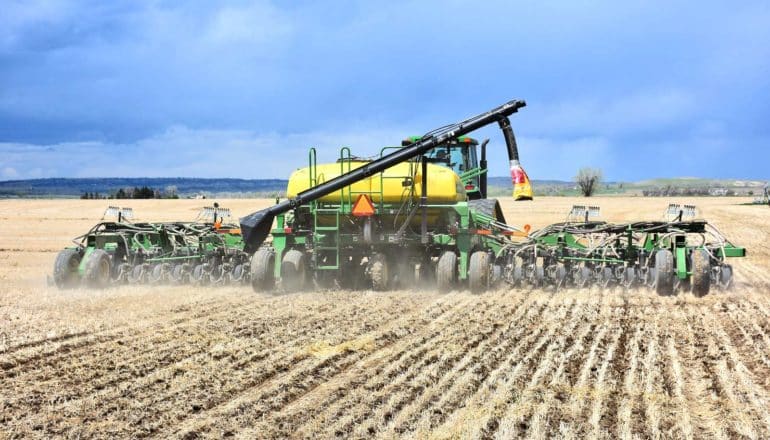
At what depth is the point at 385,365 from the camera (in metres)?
6.57

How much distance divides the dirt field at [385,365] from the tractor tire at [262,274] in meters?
0.33

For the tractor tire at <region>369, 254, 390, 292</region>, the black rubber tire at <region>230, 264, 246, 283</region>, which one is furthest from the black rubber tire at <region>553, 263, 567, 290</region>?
the black rubber tire at <region>230, 264, 246, 283</region>

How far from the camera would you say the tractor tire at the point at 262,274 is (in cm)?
1166

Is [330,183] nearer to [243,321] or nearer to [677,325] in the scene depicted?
[243,321]

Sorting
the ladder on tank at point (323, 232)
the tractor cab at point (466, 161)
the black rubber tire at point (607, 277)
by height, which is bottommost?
the black rubber tire at point (607, 277)

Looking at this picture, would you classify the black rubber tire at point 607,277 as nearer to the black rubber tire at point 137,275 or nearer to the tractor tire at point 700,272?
the tractor tire at point 700,272

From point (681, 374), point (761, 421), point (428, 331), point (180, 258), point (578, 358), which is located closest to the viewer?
point (761, 421)

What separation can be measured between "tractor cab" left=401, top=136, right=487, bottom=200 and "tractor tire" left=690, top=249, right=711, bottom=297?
15.5 feet

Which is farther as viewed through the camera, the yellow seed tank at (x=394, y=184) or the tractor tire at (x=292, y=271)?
the yellow seed tank at (x=394, y=184)

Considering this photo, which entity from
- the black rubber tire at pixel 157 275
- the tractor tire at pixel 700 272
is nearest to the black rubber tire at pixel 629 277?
the tractor tire at pixel 700 272

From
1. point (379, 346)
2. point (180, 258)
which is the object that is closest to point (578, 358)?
point (379, 346)

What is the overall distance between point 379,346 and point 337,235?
4744 mm

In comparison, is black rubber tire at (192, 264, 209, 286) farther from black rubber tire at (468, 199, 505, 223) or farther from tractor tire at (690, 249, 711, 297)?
tractor tire at (690, 249, 711, 297)

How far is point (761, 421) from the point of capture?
5.06 m
